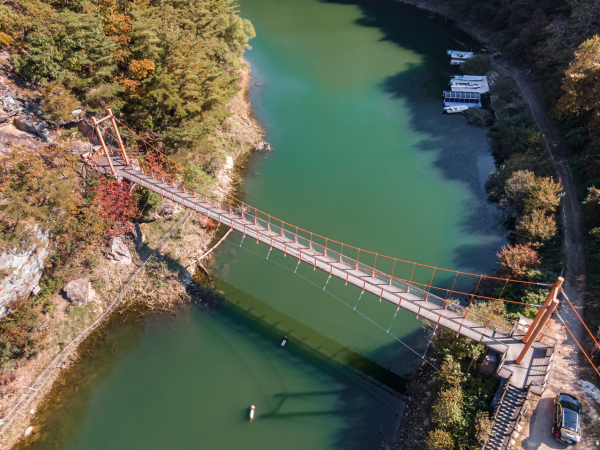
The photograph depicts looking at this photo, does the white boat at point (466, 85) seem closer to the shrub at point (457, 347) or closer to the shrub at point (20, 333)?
the shrub at point (457, 347)

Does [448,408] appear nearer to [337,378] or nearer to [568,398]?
[568,398]

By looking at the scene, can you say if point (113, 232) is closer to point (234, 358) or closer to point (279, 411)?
point (234, 358)

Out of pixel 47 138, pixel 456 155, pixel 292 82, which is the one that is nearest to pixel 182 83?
pixel 47 138

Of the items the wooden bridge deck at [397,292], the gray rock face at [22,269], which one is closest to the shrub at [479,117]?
the wooden bridge deck at [397,292]

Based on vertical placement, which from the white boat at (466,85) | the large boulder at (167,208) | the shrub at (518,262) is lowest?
the large boulder at (167,208)

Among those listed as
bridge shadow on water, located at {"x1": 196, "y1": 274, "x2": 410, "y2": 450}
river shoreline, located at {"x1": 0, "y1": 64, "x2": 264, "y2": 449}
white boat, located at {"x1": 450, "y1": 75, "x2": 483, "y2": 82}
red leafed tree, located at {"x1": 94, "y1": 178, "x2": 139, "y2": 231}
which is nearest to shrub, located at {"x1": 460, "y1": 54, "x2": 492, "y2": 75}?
white boat, located at {"x1": 450, "y1": 75, "x2": 483, "y2": 82}

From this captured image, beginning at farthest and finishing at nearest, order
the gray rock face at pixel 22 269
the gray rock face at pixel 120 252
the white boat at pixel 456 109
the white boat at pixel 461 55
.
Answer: the white boat at pixel 461 55, the white boat at pixel 456 109, the gray rock face at pixel 120 252, the gray rock face at pixel 22 269

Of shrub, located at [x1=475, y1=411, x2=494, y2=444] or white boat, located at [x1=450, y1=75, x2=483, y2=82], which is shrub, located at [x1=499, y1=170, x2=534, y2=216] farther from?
white boat, located at [x1=450, y1=75, x2=483, y2=82]
